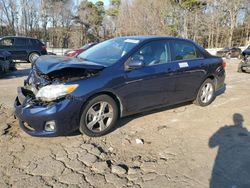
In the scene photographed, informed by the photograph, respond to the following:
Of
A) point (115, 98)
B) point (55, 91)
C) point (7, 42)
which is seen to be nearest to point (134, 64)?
point (115, 98)

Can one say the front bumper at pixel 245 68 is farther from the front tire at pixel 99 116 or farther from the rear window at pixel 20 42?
the rear window at pixel 20 42

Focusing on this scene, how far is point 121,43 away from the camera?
5.27 metres

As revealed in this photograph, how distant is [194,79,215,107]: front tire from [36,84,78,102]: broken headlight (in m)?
3.19

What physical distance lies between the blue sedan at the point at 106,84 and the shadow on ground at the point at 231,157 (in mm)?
1217

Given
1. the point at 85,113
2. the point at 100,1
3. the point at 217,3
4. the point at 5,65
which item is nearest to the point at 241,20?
the point at 217,3

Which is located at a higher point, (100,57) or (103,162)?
(100,57)

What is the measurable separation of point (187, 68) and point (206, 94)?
1053 mm

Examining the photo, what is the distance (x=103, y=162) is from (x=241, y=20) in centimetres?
4652

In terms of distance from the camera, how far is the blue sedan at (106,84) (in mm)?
4008

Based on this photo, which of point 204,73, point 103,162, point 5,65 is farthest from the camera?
point 5,65

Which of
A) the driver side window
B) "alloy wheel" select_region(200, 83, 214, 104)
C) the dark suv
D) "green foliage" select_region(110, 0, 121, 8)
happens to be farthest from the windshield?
"green foliage" select_region(110, 0, 121, 8)

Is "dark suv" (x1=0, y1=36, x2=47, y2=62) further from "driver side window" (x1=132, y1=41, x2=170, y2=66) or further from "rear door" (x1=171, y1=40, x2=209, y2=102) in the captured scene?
"driver side window" (x1=132, y1=41, x2=170, y2=66)

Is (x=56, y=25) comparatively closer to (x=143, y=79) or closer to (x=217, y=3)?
(x=217, y=3)

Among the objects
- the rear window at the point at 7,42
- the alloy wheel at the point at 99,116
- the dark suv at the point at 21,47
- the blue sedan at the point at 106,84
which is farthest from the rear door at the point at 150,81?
the rear window at the point at 7,42
